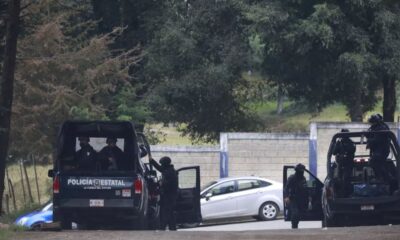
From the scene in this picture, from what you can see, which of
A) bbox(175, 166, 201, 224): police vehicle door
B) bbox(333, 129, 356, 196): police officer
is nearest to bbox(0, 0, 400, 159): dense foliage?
→ bbox(175, 166, 201, 224): police vehicle door

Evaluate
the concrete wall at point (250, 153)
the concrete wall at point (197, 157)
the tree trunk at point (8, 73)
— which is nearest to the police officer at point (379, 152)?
the tree trunk at point (8, 73)

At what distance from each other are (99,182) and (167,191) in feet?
6.04

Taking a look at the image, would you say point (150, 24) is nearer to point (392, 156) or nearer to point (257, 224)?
point (257, 224)

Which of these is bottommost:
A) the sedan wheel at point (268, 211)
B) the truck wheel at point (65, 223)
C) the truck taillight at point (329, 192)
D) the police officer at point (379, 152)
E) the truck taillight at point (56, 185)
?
the sedan wheel at point (268, 211)

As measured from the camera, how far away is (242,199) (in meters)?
30.2

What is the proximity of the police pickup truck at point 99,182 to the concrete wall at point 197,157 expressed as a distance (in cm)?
1258

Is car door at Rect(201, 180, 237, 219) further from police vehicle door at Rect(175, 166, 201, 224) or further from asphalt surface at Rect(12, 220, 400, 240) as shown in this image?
asphalt surface at Rect(12, 220, 400, 240)

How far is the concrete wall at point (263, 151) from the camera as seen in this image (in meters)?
33.4

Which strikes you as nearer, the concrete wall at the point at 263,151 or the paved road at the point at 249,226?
the paved road at the point at 249,226

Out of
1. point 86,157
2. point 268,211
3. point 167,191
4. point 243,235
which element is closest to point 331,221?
point 243,235

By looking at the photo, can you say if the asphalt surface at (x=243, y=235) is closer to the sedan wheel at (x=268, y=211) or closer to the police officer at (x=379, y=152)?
the police officer at (x=379, y=152)

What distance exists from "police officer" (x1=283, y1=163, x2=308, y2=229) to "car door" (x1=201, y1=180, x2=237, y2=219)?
8358 millimetres

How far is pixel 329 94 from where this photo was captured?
3744 centimetres

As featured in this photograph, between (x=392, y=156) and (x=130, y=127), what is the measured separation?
5291 mm
